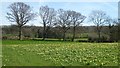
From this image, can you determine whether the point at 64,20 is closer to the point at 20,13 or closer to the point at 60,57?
the point at 20,13

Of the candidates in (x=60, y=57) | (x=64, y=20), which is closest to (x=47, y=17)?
(x=64, y=20)

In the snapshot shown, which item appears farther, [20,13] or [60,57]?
[20,13]

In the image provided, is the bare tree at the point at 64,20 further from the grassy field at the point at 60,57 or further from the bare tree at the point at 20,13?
the grassy field at the point at 60,57

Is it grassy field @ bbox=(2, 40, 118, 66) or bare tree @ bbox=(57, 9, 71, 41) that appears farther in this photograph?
bare tree @ bbox=(57, 9, 71, 41)

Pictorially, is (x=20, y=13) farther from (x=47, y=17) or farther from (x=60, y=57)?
(x=60, y=57)

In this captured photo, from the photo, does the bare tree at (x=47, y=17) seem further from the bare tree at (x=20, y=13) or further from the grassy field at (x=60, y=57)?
the grassy field at (x=60, y=57)

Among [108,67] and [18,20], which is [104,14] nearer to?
[18,20]

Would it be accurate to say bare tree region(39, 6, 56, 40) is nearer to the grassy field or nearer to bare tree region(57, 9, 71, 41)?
bare tree region(57, 9, 71, 41)

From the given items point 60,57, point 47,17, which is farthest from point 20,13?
point 60,57

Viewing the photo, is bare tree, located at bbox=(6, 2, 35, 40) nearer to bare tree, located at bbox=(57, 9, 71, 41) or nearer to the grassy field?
bare tree, located at bbox=(57, 9, 71, 41)

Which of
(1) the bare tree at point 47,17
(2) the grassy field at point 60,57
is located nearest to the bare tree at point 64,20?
(1) the bare tree at point 47,17

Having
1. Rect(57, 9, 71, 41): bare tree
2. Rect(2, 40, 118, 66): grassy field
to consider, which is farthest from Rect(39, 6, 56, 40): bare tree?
Rect(2, 40, 118, 66): grassy field

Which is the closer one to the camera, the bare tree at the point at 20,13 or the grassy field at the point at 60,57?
the grassy field at the point at 60,57

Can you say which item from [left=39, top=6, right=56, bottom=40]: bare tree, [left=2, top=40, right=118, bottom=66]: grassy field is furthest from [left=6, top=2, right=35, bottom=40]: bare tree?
[left=2, top=40, right=118, bottom=66]: grassy field
